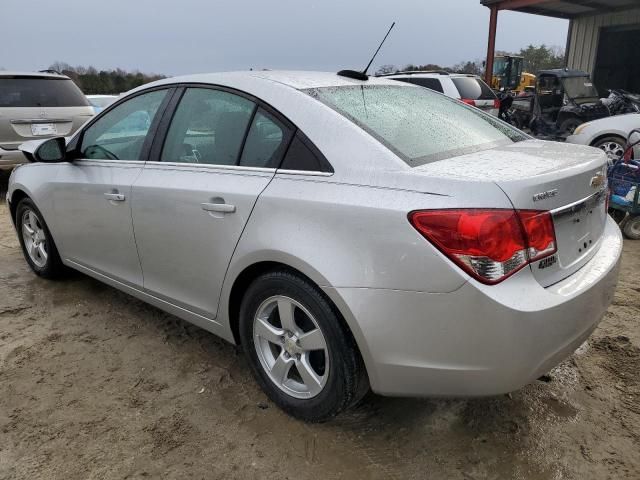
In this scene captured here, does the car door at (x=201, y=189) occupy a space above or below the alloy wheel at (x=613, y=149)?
above

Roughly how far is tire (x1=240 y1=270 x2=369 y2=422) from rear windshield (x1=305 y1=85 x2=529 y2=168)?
72 cm

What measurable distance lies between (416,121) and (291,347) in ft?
3.93

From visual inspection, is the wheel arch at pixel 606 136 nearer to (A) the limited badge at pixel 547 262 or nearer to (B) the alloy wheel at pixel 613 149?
(B) the alloy wheel at pixel 613 149

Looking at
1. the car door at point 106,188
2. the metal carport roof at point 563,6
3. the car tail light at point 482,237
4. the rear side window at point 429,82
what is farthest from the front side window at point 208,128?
the metal carport roof at point 563,6

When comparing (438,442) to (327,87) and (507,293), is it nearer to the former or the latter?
(507,293)

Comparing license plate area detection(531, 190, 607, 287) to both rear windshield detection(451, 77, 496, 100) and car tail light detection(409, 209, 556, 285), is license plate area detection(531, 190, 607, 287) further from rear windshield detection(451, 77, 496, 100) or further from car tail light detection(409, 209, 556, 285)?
rear windshield detection(451, 77, 496, 100)

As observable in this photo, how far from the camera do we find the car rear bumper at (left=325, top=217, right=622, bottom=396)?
70.8 inches

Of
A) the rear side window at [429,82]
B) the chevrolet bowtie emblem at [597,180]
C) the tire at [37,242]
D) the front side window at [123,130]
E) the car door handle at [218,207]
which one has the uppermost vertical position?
the front side window at [123,130]

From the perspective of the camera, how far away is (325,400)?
7.44ft

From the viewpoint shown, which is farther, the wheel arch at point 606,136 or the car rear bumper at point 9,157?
the wheel arch at point 606,136

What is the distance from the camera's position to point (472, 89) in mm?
10906

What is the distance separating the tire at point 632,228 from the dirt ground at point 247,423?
246 centimetres

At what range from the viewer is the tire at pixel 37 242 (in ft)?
13.0

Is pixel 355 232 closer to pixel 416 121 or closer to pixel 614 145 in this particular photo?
pixel 416 121
